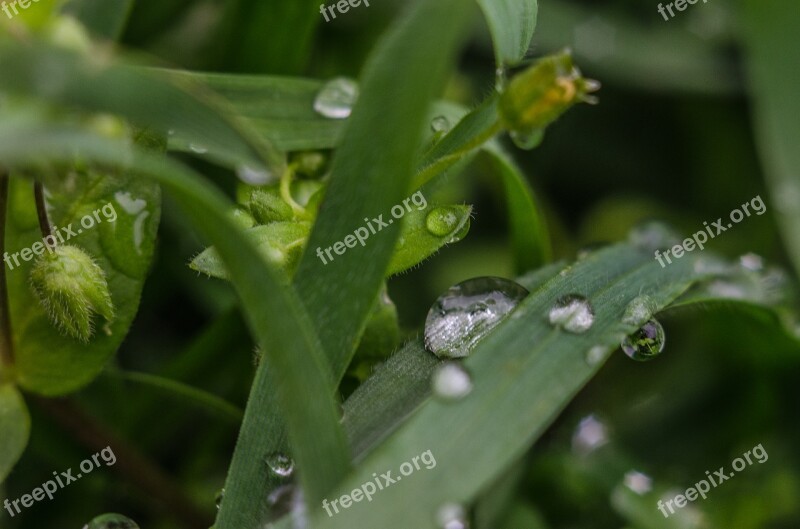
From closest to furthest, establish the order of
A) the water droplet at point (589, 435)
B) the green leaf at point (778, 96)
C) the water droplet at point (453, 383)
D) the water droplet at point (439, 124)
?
1. the water droplet at point (453, 383)
2. the water droplet at point (439, 124)
3. the water droplet at point (589, 435)
4. the green leaf at point (778, 96)

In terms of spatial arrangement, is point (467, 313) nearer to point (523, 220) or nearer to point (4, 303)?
point (523, 220)

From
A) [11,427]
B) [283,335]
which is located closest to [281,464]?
[283,335]

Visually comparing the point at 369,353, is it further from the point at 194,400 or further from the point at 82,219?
the point at 82,219

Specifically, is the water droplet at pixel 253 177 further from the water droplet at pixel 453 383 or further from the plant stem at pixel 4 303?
the water droplet at pixel 453 383

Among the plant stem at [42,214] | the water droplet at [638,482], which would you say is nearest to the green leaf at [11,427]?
the plant stem at [42,214]

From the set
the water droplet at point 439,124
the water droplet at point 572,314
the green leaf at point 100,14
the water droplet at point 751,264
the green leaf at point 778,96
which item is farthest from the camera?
the green leaf at point 778,96

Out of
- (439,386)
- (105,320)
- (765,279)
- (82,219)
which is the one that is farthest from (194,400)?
(765,279)
